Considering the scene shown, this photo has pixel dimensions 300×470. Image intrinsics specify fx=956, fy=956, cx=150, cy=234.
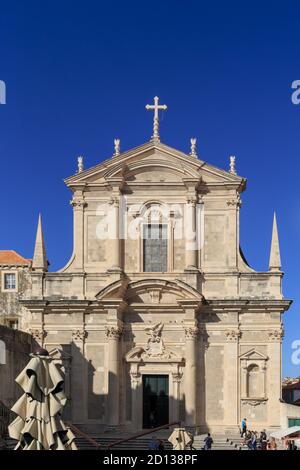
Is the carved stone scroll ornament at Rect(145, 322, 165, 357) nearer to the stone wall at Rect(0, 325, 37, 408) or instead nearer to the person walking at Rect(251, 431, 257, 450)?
the stone wall at Rect(0, 325, 37, 408)

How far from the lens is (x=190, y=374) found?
38.7 meters

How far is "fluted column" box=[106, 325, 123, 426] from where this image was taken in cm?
3884

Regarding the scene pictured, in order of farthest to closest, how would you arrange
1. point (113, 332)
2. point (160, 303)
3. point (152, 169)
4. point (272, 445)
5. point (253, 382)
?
point (152, 169), point (160, 303), point (253, 382), point (113, 332), point (272, 445)

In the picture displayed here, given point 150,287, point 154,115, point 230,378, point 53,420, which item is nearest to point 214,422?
point 230,378

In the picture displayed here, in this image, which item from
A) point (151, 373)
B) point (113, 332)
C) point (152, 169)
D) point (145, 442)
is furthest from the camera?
point (152, 169)

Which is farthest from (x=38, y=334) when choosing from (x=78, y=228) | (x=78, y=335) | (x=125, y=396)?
(x=78, y=228)

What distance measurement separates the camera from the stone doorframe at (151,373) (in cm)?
3925

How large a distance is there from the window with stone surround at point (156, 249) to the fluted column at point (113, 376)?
122 inches

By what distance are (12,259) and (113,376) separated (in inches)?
563

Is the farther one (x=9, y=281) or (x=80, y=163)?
(x=9, y=281)

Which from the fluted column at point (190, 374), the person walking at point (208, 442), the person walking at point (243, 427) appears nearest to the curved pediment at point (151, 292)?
the fluted column at point (190, 374)

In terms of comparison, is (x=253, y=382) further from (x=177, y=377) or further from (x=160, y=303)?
(x=160, y=303)

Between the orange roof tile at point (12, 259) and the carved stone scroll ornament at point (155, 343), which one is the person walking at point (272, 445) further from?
the orange roof tile at point (12, 259)
